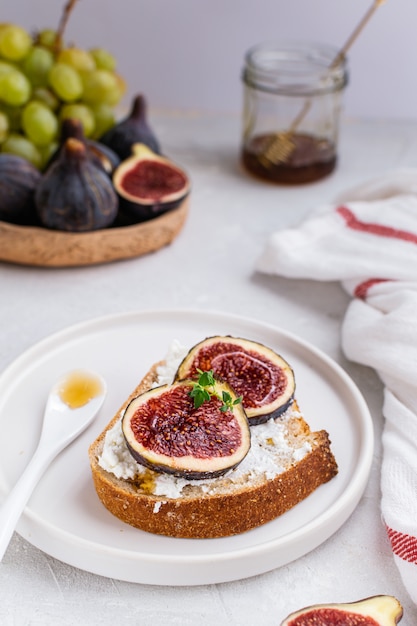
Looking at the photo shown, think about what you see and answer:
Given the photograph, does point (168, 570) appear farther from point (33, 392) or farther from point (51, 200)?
point (51, 200)

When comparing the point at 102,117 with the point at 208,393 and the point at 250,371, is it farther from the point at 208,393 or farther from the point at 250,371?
the point at 208,393

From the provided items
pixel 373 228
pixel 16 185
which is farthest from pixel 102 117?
pixel 373 228

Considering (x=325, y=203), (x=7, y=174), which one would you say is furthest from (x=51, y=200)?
(x=325, y=203)

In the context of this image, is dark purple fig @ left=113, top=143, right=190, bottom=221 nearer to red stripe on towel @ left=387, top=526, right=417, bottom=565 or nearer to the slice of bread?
the slice of bread

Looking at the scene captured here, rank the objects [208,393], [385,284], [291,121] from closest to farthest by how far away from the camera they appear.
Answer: [208,393] < [385,284] < [291,121]

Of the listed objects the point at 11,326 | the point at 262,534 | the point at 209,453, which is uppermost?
A: the point at 209,453

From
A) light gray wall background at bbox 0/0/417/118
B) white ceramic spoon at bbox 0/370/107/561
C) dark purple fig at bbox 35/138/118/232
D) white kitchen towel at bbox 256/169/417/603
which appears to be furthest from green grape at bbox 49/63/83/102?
white ceramic spoon at bbox 0/370/107/561
